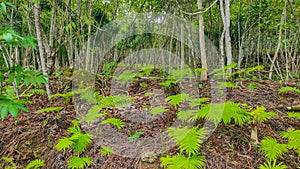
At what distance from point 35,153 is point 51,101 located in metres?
1.69

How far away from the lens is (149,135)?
275 centimetres

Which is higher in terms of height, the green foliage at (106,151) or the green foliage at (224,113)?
the green foliage at (224,113)

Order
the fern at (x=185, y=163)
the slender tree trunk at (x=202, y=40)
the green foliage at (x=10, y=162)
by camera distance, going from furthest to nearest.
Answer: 1. the slender tree trunk at (x=202, y=40)
2. the green foliage at (x=10, y=162)
3. the fern at (x=185, y=163)

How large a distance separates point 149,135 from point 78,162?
87 centimetres

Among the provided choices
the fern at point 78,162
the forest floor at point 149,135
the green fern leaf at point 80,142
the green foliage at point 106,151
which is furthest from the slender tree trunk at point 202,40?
the fern at point 78,162

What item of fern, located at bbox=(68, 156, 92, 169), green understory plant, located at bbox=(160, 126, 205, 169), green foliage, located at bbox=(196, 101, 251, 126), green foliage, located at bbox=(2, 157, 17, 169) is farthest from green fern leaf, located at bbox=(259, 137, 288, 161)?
green foliage, located at bbox=(2, 157, 17, 169)

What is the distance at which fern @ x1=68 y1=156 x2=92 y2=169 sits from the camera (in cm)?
225

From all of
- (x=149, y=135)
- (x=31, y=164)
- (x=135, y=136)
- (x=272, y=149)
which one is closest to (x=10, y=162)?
(x=31, y=164)

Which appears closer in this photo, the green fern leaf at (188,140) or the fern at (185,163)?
the fern at (185,163)

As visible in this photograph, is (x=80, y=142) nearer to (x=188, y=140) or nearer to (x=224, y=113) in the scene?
(x=188, y=140)

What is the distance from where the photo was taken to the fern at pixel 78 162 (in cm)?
225

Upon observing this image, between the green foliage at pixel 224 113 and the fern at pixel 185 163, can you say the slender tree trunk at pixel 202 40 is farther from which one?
the fern at pixel 185 163

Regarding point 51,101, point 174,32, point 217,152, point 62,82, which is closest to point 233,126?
point 217,152

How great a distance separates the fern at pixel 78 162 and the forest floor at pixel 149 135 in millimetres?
81
